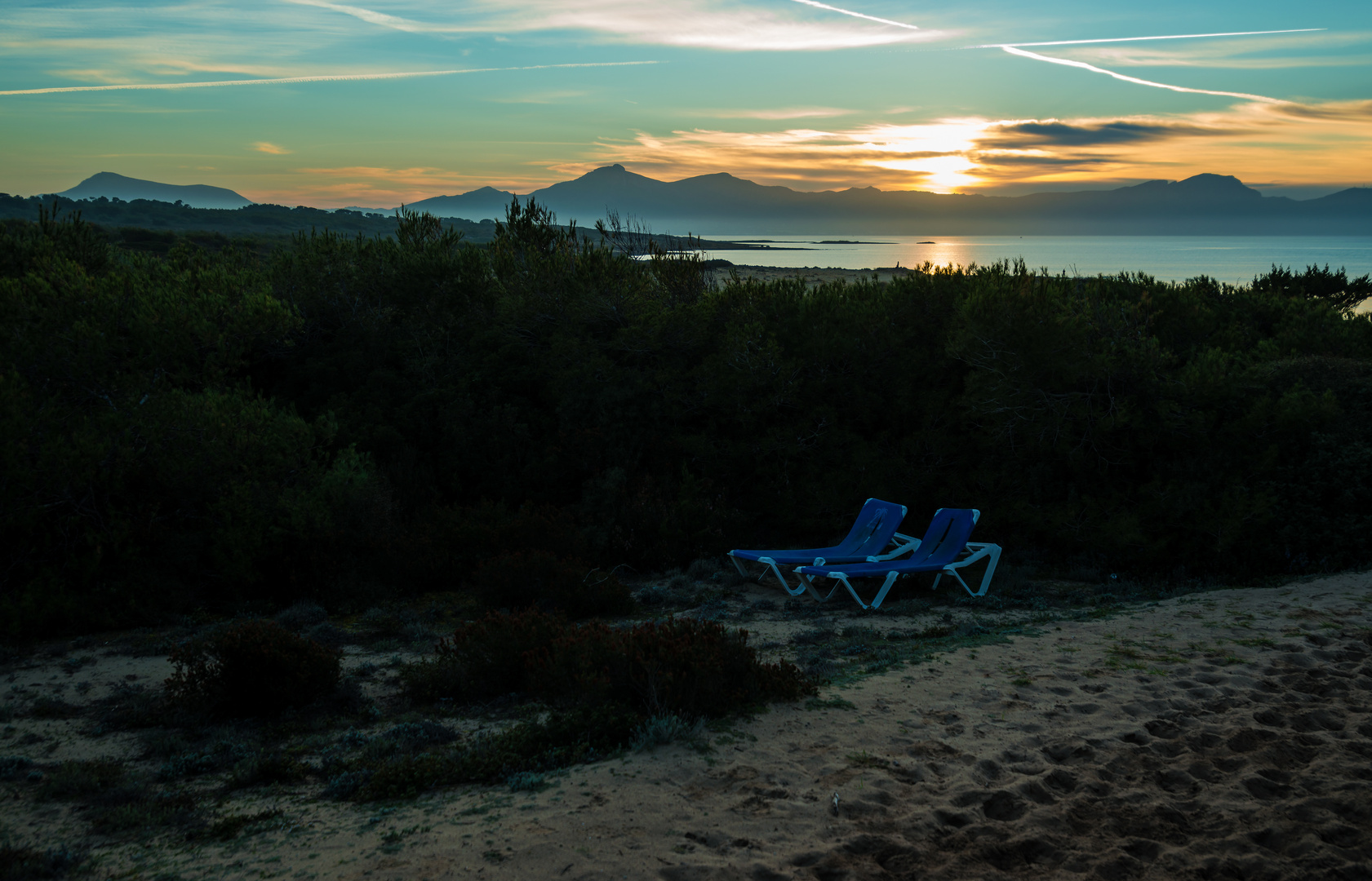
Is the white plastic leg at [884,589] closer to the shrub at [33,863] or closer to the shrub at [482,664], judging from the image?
the shrub at [482,664]

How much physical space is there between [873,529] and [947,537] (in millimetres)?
963

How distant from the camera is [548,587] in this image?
8461 mm

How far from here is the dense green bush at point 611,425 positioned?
8.86 m

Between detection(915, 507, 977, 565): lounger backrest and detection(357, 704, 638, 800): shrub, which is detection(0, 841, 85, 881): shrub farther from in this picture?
detection(915, 507, 977, 565): lounger backrest

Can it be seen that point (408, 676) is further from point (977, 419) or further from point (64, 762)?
point (977, 419)

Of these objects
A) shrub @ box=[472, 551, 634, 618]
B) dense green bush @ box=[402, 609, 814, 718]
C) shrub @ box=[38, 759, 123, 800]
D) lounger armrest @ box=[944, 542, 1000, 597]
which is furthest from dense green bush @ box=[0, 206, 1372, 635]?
shrub @ box=[38, 759, 123, 800]

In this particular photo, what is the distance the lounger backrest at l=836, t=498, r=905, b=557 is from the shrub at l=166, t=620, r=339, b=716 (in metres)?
5.72

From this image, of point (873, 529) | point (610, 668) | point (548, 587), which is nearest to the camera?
point (610, 668)

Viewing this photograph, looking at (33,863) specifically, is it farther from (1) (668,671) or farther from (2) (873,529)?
(2) (873,529)

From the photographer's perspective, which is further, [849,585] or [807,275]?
[807,275]

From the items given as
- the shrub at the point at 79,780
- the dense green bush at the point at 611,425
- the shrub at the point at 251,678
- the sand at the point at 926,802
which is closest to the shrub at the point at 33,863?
the sand at the point at 926,802

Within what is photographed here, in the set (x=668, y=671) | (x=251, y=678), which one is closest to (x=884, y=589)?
(x=668, y=671)

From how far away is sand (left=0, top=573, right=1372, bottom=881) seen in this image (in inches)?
134

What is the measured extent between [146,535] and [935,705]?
798cm
